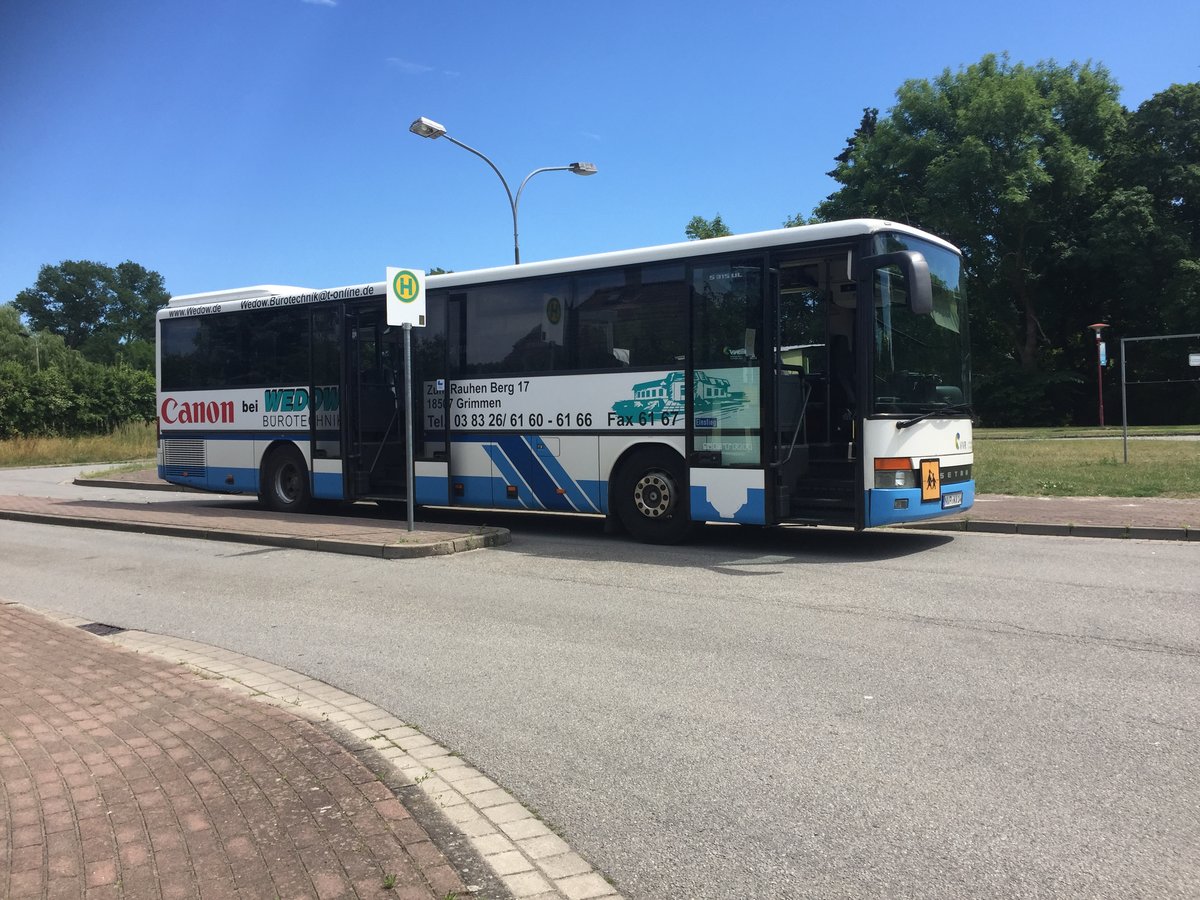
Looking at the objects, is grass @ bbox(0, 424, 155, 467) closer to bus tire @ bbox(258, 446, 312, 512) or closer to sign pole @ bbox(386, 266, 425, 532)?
bus tire @ bbox(258, 446, 312, 512)

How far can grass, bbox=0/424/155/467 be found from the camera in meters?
36.7

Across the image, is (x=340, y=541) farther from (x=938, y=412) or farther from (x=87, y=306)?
(x=87, y=306)

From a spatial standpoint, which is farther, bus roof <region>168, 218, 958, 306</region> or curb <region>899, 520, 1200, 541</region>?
curb <region>899, 520, 1200, 541</region>

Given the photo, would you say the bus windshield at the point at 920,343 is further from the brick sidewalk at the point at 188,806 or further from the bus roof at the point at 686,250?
the brick sidewalk at the point at 188,806

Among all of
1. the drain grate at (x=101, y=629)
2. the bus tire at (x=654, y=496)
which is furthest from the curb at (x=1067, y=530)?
the drain grate at (x=101, y=629)

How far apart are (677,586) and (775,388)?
106 inches

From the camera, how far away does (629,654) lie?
6152mm

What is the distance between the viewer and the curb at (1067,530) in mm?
10812

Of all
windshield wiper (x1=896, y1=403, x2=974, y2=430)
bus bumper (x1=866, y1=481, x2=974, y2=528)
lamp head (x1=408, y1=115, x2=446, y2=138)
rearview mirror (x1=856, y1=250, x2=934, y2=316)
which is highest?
lamp head (x1=408, y1=115, x2=446, y2=138)

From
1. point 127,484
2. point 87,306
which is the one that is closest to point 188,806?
point 127,484

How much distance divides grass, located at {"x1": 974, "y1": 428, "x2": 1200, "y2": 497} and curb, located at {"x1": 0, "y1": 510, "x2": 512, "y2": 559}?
28.0 feet

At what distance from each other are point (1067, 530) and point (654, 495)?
5.08m

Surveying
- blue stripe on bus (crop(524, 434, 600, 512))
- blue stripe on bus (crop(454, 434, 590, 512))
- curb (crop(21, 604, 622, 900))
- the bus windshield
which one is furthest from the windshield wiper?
curb (crop(21, 604, 622, 900))

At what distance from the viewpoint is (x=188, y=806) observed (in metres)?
3.60
